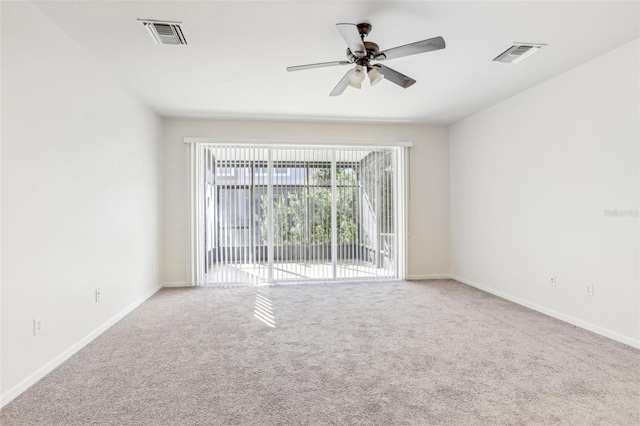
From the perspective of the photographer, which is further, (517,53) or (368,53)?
(517,53)

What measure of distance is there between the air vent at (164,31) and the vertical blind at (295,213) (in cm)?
251

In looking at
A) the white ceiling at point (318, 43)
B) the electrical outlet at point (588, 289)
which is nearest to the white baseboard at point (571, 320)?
the electrical outlet at point (588, 289)

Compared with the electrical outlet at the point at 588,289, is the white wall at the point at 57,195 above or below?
above

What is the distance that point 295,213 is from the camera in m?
5.51

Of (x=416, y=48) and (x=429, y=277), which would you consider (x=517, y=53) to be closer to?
(x=416, y=48)

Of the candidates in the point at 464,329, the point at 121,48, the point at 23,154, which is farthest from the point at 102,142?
the point at 464,329

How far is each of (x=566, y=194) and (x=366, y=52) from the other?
2.61 meters

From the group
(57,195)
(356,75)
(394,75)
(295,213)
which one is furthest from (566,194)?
(57,195)

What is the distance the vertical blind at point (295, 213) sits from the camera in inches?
209

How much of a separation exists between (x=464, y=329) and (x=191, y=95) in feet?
13.3

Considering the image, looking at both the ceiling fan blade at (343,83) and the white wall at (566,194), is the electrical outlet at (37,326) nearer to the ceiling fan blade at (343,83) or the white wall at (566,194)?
the ceiling fan blade at (343,83)

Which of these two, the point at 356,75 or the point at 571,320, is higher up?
the point at 356,75

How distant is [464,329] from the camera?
325 cm

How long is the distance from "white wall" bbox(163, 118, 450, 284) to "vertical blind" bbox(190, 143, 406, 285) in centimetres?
19
